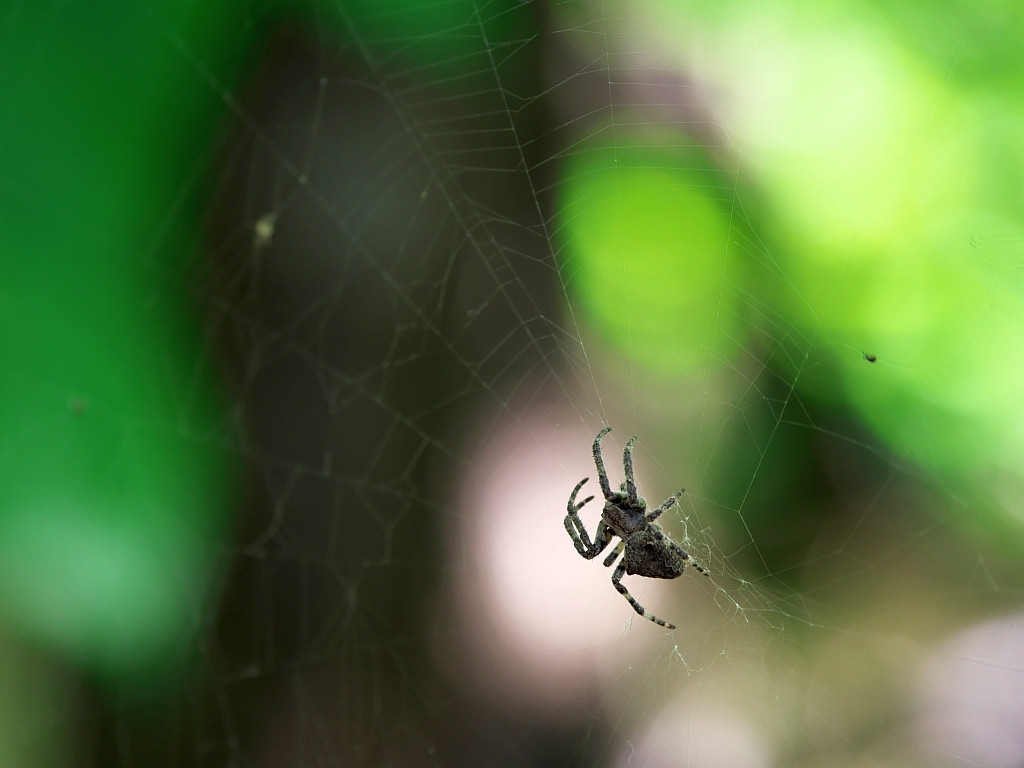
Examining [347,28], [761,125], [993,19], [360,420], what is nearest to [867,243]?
[761,125]

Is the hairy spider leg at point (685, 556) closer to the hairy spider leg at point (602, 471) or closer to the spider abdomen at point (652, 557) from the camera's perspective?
the spider abdomen at point (652, 557)

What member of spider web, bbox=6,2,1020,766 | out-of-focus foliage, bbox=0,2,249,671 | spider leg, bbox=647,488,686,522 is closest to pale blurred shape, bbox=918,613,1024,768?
spider web, bbox=6,2,1020,766

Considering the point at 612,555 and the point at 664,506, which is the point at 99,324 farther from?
the point at 612,555

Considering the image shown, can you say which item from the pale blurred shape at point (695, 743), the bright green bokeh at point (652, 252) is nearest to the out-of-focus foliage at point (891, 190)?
the bright green bokeh at point (652, 252)

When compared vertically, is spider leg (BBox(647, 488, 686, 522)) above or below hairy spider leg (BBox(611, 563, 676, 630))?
above

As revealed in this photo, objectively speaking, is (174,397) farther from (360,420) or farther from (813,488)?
(813,488)

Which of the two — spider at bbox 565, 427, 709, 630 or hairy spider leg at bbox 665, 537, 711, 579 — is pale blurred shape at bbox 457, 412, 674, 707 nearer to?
spider at bbox 565, 427, 709, 630
